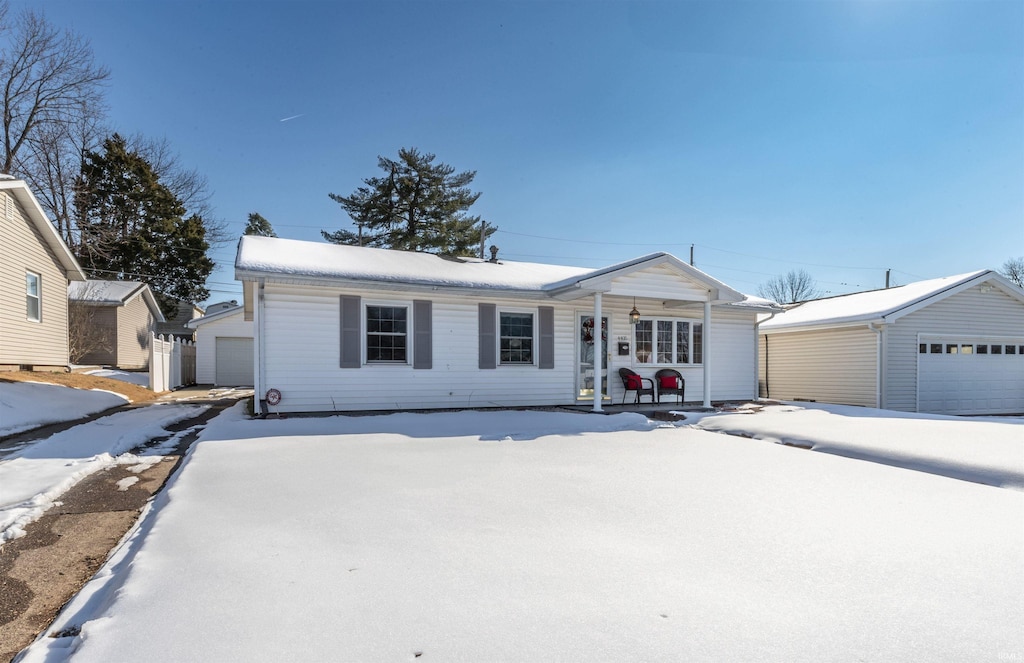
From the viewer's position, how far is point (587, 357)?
11594 millimetres

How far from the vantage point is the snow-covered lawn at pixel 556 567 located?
1.99 metres

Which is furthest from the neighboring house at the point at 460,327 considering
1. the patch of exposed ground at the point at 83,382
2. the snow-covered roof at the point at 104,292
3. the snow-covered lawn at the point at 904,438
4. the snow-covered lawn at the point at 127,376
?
the snow-covered roof at the point at 104,292

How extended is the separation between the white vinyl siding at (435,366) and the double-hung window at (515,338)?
19cm

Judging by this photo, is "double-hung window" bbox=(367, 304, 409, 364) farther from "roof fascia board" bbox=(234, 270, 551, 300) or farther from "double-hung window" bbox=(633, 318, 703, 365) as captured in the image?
"double-hung window" bbox=(633, 318, 703, 365)

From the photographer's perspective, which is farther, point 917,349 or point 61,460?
point 917,349

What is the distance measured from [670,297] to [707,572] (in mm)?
8542

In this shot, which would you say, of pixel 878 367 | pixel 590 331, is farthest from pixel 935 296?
pixel 590 331

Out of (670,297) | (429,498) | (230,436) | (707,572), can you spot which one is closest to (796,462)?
(707,572)

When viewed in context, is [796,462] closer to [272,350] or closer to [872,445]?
[872,445]

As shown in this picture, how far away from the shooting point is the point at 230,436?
22.4 ft

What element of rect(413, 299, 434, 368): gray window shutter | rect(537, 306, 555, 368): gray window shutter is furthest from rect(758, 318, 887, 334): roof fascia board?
rect(413, 299, 434, 368): gray window shutter

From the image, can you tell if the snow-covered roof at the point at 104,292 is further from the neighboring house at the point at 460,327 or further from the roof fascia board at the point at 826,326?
the roof fascia board at the point at 826,326

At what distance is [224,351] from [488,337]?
1527 centimetres

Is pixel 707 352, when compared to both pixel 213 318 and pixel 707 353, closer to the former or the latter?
pixel 707 353
